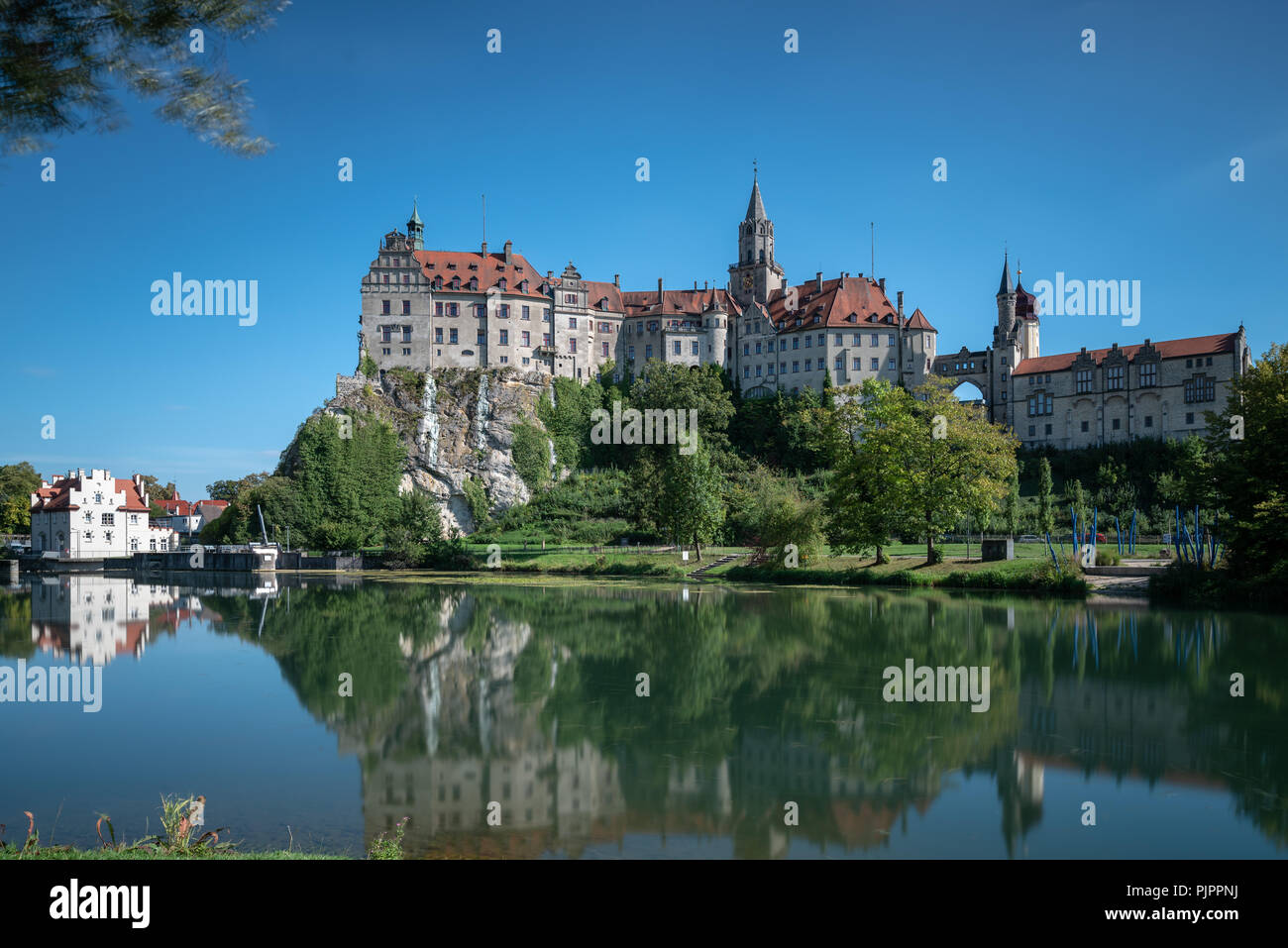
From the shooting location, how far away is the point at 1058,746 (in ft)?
40.8

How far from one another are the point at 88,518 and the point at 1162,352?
93.5 meters

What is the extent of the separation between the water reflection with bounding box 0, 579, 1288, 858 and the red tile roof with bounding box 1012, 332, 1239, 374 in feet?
163

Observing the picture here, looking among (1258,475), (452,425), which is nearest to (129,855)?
(1258,475)

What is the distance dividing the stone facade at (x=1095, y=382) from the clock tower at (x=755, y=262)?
751 inches

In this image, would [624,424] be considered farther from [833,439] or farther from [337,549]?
[833,439]

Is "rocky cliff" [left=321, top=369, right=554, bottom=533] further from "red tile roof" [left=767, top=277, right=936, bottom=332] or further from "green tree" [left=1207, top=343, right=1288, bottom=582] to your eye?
"green tree" [left=1207, top=343, right=1288, bottom=582]

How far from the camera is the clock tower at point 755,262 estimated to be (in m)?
86.6

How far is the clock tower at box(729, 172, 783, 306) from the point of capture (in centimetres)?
8662

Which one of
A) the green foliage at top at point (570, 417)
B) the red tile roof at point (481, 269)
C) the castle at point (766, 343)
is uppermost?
the red tile roof at point (481, 269)

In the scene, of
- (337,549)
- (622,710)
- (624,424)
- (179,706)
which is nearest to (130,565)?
(337,549)

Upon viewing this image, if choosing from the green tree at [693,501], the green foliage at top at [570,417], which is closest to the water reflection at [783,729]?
the green tree at [693,501]

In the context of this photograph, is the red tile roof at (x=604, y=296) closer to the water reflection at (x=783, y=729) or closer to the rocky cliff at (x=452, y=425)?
the rocky cliff at (x=452, y=425)

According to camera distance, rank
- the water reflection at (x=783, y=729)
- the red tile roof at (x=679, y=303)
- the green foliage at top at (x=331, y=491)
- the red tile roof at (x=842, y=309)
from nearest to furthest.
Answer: the water reflection at (x=783, y=729), the green foliage at top at (x=331, y=491), the red tile roof at (x=842, y=309), the red tile roof at (x=679, y=303)

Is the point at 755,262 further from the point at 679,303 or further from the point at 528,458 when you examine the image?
the point at 528,458
